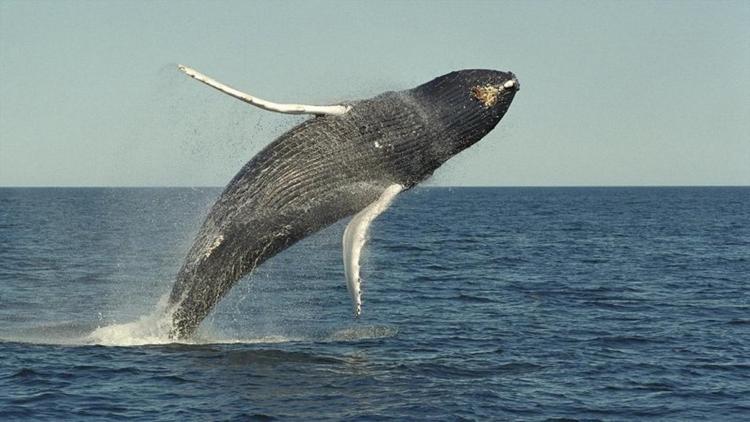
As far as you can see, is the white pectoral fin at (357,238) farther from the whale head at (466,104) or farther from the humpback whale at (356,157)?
the whale head at (466,104)

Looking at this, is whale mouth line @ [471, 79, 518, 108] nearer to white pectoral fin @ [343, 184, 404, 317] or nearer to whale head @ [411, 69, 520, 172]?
whale head @ [411, 69, 520, 172]

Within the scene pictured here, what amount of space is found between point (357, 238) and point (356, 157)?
122cm

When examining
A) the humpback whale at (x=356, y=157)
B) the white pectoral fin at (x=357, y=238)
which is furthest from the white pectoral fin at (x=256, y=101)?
the white pectoral fin at (x=357, y=238)

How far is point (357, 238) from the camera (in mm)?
15523

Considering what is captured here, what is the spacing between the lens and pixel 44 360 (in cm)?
1808

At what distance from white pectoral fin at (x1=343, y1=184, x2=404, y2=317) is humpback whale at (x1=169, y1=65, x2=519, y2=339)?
16mm

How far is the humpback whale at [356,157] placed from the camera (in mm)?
15477

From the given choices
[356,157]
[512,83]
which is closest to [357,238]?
[356,157]

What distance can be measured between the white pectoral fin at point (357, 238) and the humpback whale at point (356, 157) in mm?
16

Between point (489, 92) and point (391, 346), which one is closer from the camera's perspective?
point (489, 92)

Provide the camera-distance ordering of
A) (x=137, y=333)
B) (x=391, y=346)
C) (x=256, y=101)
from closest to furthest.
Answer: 1. (x=256, y=101)
2. (x=137, y=333)
3. (x=391, y=346)

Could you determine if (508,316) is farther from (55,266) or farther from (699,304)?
(55,266)

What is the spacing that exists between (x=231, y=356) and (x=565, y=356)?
6.71 metres

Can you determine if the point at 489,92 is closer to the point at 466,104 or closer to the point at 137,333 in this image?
the point at 466,104
